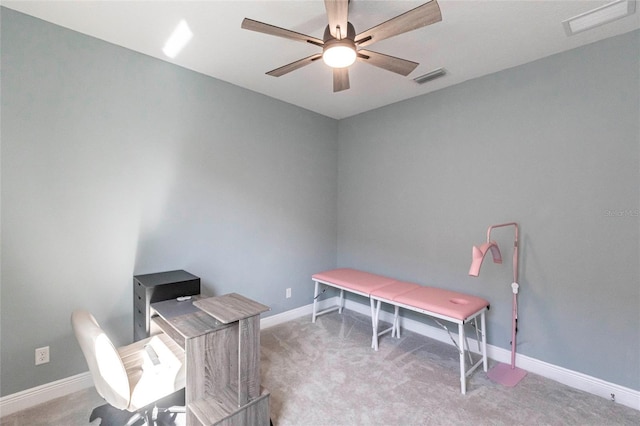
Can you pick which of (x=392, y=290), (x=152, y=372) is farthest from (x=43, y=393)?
(x=392, y=290)

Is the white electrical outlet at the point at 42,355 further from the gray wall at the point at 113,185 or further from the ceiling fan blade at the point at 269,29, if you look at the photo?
the ceiling fan blade at the point at 269,29

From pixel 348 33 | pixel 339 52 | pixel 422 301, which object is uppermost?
pixel 348 33

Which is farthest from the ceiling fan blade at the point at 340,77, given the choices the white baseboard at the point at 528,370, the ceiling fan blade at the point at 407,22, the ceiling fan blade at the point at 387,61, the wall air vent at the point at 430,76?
the white baseboard at the point at 528,370

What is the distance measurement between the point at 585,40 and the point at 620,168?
98 centimetres

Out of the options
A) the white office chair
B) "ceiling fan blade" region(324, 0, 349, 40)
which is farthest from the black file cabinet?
"ceiling fan blade" region(324, 0, 349, 40)

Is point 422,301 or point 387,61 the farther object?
point 422,301

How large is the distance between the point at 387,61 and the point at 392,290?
2.03 m

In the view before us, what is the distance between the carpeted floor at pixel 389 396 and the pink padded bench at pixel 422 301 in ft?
0.60

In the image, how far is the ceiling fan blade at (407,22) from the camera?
1.43m

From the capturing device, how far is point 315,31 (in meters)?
2.11

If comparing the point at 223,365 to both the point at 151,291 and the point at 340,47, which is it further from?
the point at 340,47

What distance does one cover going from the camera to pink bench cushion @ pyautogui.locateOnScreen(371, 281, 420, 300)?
2750mm

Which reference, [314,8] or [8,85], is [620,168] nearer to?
[314,8]

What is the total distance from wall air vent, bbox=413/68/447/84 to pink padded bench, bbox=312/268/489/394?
2.06 metres
